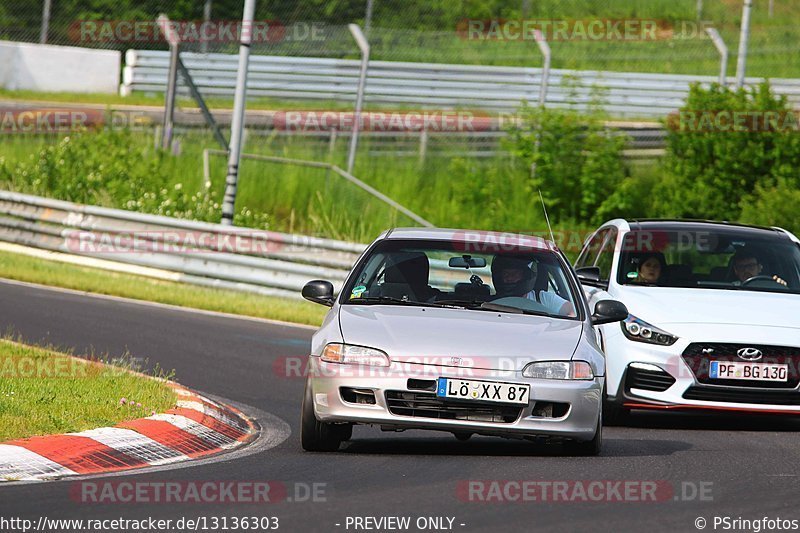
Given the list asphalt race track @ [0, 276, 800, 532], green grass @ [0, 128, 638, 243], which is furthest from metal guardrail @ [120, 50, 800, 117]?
asphalt race track @ [0, 276, 800, 532]

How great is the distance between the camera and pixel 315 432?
352 inches

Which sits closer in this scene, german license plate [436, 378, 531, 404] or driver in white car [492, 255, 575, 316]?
german license plate [436, 378, 531, 404]

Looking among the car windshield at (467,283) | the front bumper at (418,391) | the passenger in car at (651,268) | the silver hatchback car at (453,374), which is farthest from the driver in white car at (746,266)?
the front bumper at (418,391)

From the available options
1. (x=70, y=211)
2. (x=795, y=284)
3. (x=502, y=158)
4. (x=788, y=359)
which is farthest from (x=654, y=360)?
(x=502, y=158)

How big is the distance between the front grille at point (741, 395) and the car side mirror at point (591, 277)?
4.65 ft

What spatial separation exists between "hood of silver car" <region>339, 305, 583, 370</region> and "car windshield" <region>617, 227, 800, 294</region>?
2969 millimetres

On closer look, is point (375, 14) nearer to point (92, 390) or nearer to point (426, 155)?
point (426, 155)

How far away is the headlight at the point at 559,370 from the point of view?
8.74 m

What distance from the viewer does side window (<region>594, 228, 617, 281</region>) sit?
42.1 feet

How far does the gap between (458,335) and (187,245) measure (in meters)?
12.9

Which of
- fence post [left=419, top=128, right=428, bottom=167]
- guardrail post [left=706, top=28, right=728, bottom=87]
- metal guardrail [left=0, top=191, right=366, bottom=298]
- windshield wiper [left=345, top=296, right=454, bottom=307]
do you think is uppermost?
guardrail post [left=706, top=28, right=728, bottom=87]

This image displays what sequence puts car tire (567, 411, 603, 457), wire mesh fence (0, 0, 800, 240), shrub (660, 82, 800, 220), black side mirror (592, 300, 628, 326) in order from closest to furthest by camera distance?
car tire (567, 411, 603, 457)
black side mirror (592, 300, 628, 326)
shrub (660, 82, 800, 220)
wire mesh fence (0, 0, 800, 240)

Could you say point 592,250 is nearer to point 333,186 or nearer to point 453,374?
point 453,374

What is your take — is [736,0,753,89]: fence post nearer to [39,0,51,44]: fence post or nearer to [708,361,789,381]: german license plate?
[708,361,789,381]: german license plate
